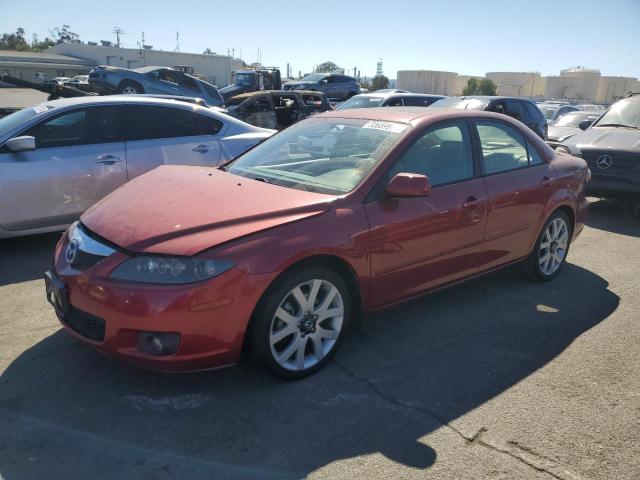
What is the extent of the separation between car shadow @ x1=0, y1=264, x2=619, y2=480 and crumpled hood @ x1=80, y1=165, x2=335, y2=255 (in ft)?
2.84

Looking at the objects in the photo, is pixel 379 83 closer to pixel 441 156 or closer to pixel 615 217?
pixel 615 217

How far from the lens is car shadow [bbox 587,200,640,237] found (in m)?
7.19

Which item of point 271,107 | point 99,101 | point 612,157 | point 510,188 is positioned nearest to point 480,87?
point 271,107

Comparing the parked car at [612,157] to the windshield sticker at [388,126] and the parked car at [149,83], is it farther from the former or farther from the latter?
the parked car at [149,83]

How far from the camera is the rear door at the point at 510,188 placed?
164 inches

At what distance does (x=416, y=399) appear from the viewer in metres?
3.04

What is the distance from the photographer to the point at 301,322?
311cm

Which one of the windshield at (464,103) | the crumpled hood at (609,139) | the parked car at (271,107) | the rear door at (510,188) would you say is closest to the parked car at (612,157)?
the crumpled hood at (609,139)

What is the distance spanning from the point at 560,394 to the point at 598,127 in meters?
7.29

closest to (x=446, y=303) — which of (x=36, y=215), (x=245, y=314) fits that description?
(x=245, y=314)

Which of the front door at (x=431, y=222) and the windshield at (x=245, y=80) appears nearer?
the front door at (x=431, y=222)

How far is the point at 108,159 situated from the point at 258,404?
3539mm

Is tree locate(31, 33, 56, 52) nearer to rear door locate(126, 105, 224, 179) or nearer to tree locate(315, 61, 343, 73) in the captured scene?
tree locate(315, 61, 343, 73)

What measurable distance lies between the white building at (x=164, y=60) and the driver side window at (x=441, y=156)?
5938cm
